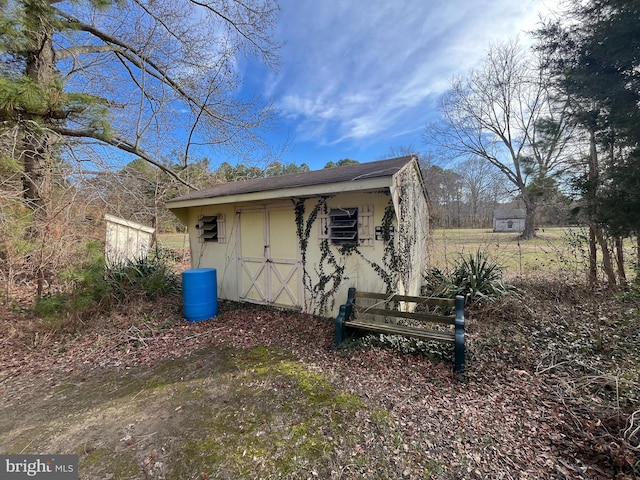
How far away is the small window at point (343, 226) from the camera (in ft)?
14.2

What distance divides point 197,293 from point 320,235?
2493 mm

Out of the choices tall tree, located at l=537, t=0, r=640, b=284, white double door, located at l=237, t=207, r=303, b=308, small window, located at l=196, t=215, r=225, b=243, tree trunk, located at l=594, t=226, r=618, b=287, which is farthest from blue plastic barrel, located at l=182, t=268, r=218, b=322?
tree trunk, located at l=594, t=226, r=618, b=287

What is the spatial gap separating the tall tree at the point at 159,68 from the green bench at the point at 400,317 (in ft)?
17.5

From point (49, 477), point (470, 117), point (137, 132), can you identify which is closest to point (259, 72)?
point (137, 132)

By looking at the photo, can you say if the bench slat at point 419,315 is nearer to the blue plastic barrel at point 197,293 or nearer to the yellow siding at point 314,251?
the yellow siding at point 314,251

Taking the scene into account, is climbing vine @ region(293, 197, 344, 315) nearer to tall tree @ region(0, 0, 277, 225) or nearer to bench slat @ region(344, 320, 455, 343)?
bench slat @ region(344, 320, 455, 343)

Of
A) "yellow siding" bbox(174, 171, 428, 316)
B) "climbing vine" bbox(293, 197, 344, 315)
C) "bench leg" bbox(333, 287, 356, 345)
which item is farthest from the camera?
"climbing vine" bbox(293, 197, 344, 315)

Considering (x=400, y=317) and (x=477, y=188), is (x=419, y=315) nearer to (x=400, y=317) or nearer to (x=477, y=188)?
(x=400, y=317)

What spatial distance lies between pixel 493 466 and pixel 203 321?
4494 mm

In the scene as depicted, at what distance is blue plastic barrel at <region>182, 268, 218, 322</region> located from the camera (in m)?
4.82

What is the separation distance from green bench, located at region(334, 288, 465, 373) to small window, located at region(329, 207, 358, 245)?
2.92 feet

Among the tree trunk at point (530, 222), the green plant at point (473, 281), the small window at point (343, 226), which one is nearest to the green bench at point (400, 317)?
the small window at point (343, 226)

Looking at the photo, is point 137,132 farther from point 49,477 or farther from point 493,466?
point 493,466

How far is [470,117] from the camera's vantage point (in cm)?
1719
